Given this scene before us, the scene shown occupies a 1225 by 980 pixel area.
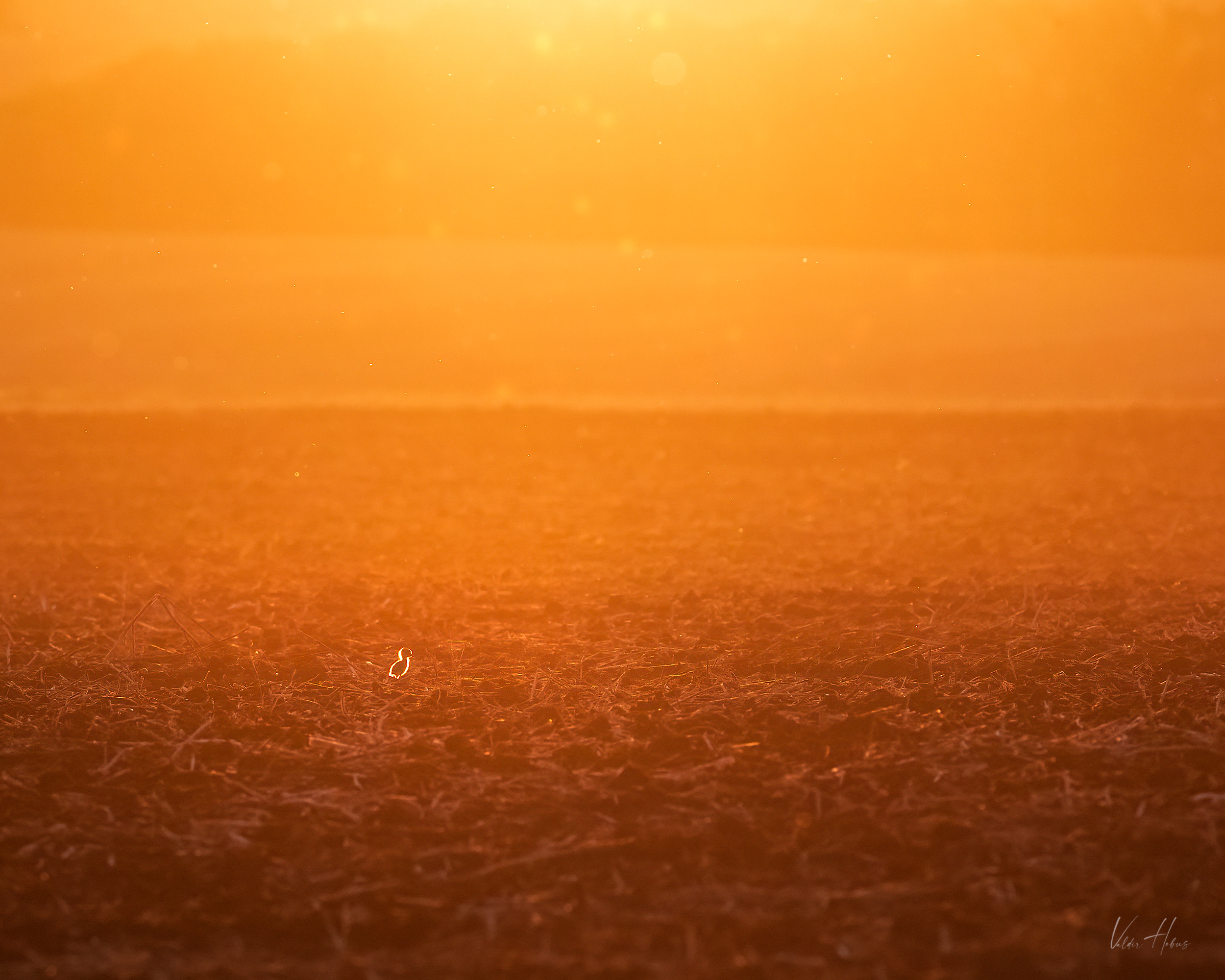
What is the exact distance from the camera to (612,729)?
140 inches

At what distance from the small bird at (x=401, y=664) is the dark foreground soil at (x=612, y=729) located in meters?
0.04

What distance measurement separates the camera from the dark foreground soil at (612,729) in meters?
2.56

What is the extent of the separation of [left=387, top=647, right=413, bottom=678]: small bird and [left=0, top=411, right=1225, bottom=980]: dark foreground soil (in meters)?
0.04

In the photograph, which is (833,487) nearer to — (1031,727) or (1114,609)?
(1114,609)
